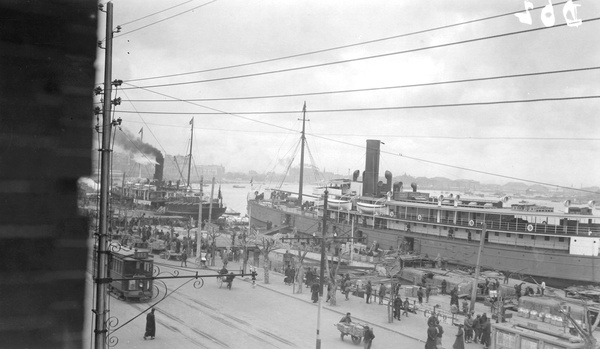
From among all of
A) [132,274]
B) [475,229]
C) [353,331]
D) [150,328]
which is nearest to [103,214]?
[150,328]

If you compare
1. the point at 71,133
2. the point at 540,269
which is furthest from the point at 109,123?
the point at 540,269

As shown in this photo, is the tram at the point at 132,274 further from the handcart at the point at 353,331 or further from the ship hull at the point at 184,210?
the ship hull at the point at 184,210

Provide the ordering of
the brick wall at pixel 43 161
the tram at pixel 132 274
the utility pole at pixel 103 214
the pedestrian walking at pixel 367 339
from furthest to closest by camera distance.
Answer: the tram at pixel 132 274, the pedestrian walking at pixel 367 339, the utility pole at pixel 103 214, the brick wall at pixel 43 161

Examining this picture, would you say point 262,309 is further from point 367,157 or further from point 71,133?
point 367,157

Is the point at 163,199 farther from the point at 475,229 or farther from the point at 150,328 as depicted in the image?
the point at 150,328

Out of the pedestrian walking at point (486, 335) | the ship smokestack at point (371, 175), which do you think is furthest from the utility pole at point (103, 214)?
the ship smokestack at point (371, 175)

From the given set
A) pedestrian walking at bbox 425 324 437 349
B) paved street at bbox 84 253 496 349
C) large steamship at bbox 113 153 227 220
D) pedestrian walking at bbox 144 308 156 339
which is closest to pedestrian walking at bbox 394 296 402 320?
paved street at bbox 84 253 496 349
